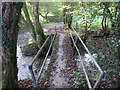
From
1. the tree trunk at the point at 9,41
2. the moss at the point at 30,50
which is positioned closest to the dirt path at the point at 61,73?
the tree trunk at the point at 9,41

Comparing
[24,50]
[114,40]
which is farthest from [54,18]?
[114,40]

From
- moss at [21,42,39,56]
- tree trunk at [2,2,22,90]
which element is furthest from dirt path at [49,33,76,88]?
moss at [21,42,39,56]

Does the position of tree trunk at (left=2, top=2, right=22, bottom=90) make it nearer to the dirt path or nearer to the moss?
the dirt path

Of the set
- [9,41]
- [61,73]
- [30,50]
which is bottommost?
[30,50]

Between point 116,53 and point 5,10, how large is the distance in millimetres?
2599

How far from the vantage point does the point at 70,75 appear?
120 inches

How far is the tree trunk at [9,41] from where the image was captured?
7.19ft

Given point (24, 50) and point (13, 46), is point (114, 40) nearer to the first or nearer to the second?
point (13, 46)

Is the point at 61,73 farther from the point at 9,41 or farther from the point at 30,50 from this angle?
the point at 30,50

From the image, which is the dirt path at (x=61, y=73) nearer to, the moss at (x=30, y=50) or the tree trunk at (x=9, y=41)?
the tree trunk at (x=9, y=41)

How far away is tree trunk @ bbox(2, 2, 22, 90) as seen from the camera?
7.19 feet

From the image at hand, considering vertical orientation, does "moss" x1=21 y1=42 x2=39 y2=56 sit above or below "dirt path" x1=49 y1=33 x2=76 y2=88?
below

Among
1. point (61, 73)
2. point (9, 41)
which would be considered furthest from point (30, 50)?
point (9, 41)

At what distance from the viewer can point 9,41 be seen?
2.25 m
